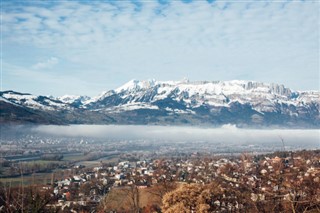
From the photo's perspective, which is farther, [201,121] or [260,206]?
[201,121]

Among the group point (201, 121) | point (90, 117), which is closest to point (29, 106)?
point (90, 117)

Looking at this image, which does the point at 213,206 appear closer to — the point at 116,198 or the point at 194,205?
the point at 194,205

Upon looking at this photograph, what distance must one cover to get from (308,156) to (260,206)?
28521 mm

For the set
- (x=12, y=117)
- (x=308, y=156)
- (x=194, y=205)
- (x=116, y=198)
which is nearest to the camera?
(x=194, y=205)

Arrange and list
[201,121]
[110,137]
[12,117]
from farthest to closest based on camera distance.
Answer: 1. [201,121]
2. [110,137]
3. [12,117]

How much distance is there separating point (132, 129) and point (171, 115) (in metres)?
35.4

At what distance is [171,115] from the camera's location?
200m

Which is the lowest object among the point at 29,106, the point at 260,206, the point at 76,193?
the point at 76,193

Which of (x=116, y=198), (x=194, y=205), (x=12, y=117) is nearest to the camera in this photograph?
(x=194, y=205)

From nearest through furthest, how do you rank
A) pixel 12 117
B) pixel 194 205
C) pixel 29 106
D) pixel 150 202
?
pixel 194 205 → pixel 150 202 → pixel 12 117 → pixel 29 106

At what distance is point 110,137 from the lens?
138250mm

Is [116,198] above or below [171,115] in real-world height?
below

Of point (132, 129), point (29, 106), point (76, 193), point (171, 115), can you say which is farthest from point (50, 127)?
point (76, 193)

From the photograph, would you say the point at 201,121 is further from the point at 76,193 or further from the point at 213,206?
the point at 213,206
